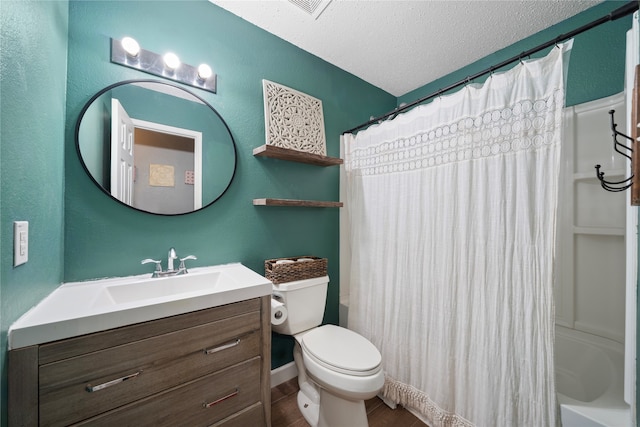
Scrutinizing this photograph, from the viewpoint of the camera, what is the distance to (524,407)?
1033 mm

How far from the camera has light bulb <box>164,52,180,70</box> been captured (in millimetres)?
1275

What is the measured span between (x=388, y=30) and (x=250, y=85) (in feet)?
3.39

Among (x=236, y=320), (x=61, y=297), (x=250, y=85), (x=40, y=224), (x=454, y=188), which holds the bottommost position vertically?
(x=236, y=320)

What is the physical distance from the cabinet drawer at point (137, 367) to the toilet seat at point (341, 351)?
0.38 meters

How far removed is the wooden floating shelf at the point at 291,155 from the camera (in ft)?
4.86

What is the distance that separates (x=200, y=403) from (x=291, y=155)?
4.49 feet

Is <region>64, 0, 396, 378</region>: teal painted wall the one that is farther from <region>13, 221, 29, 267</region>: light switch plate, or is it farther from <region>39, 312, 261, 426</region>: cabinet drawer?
<region>39, 312, 261, 426</region>: cabinet drawer

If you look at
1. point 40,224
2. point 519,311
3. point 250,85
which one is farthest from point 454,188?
point 40,224

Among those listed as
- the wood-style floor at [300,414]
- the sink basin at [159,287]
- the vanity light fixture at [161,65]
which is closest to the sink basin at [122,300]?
→ the sink basin at [159,287]

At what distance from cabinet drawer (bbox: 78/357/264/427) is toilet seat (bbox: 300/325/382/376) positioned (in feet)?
1.12

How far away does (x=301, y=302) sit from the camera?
1.51m

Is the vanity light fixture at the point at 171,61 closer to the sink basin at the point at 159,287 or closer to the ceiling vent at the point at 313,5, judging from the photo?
the ceiling vent at the point at 313,5

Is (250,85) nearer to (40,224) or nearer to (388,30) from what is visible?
(388,30)

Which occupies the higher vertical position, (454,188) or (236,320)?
(454,188)
